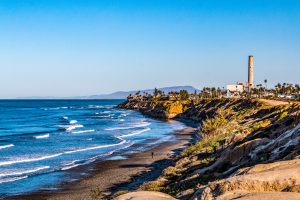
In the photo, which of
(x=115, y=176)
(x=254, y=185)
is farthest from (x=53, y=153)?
(x=254, y=185)

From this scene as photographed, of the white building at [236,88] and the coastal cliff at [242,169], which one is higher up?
the white building at [236,88]

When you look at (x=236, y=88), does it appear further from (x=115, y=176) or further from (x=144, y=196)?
(x=144, y=196)

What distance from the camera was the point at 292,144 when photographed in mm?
20297

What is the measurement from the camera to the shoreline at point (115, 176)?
31.0m

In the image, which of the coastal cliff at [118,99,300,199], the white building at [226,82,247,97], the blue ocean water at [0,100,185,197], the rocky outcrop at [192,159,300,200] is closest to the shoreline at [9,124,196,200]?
the blue ocean water at [0,100,185,197]

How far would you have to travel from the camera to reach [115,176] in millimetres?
37156

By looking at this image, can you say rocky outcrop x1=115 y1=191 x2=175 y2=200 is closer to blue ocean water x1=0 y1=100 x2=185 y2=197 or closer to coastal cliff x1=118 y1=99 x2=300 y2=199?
A: coastal cliff x1=118 y1=99 x2=300 y2=199

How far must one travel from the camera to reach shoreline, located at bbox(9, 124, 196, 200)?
1219 inches

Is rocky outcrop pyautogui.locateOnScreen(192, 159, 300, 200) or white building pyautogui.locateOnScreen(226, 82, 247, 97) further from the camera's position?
white building pyautogui.locateOnScreen(226, 82, 247, 97)

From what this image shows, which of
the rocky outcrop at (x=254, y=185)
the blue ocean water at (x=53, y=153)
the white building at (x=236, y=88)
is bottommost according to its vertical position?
the blue ocean water at (x=53, y=153)

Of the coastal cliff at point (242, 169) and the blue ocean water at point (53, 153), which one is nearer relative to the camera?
the coastal cliff at point (242, 169)

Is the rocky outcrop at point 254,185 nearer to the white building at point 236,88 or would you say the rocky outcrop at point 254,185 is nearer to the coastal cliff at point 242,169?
the coastal cliff at point 242,169

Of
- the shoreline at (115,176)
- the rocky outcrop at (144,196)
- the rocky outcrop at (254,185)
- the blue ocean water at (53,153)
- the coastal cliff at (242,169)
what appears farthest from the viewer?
the blue ocean water at (53,153)

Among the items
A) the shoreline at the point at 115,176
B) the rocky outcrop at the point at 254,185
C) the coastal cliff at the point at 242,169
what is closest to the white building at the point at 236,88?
the shoreline at the point at 115,176
